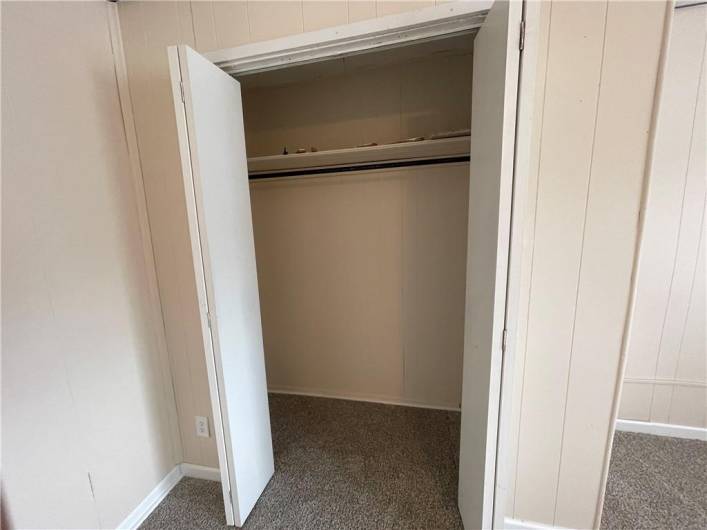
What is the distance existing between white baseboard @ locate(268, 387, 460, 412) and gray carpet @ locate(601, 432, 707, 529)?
0.91m

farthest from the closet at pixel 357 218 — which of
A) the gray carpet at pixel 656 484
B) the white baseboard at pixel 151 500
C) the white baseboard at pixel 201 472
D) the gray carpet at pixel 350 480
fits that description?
the gray carpet at pixel 656 484

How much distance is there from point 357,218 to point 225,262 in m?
1.11

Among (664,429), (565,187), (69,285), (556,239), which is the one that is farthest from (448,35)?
(664,429)

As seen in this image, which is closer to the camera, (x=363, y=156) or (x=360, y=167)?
(x=363, y=156)

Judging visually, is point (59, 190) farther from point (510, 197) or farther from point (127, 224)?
point (510, 197)

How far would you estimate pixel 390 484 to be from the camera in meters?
1.56

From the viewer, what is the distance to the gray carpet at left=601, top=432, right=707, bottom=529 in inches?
53.1

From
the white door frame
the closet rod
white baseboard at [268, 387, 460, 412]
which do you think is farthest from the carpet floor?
the closet rod

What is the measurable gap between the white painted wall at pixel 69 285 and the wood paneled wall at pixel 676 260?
8.16 ft

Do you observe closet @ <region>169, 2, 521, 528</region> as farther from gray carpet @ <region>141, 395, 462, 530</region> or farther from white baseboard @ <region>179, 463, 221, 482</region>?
white baseboard @ <region>179, 463, 221, 482</region>

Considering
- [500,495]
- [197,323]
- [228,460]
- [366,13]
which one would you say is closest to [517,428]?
[500,495]

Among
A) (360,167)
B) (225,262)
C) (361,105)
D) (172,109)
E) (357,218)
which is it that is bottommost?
(225,262)

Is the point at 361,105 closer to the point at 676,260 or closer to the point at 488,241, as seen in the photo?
the point at 488,241

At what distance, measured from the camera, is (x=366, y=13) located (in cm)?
109
